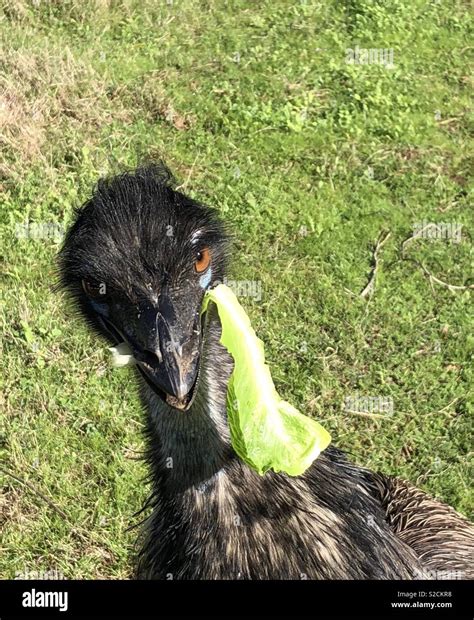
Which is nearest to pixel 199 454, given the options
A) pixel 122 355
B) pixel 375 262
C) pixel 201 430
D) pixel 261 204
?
pixel 201 430

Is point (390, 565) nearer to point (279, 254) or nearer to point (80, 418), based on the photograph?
point (80, 418)

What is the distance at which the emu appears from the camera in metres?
2.71

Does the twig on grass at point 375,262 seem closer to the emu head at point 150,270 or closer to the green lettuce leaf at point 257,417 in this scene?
the emu head at point 150,270

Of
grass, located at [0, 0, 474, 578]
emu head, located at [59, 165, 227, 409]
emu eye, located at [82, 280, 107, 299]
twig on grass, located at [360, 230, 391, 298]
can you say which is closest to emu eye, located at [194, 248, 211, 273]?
emu head, located at [59, 165, 227, 409]

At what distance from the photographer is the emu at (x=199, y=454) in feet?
8.89

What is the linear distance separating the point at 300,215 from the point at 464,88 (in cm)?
210

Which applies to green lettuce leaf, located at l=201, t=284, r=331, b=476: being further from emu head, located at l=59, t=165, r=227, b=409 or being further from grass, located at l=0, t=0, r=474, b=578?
grass, located at l=0, t=0, r=474, b=578

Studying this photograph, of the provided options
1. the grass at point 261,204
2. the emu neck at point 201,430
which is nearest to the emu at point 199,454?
the emu neck at point 201,430

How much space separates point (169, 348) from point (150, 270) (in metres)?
0.30

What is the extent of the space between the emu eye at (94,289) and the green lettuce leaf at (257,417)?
0.31 meters

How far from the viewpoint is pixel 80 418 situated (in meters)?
5.21

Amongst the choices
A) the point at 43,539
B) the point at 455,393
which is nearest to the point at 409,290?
the point at 455,393

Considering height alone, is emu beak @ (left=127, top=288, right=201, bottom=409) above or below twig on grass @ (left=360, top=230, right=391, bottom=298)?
above
